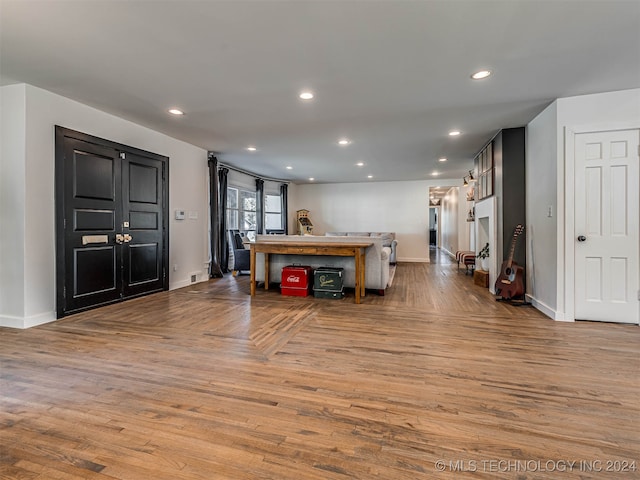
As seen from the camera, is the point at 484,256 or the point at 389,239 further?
the point at 389,239

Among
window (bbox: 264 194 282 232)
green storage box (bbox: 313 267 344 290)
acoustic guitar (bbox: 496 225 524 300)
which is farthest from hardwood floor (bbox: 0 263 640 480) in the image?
window (bbox: 264 194 282 232)

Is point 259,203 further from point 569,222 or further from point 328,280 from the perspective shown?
point 569,222

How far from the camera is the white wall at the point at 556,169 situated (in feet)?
11.0

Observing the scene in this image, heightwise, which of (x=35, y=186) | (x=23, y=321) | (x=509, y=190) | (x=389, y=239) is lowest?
(x=23, y=321)

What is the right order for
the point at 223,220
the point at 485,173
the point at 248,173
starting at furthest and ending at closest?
the point at 248,173 → the point at 223,220 → the point at 485,173

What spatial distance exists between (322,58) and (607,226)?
353cm

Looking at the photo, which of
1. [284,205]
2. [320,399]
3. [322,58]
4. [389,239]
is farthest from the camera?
[284,205]

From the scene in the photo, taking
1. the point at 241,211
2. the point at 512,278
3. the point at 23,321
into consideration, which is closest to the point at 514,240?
the point at 512,278

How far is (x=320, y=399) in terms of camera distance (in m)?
1.88

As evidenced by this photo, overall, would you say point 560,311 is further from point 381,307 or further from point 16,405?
point 16,405

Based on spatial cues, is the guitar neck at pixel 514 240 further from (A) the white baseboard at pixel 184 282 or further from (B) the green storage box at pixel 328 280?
(A) the white baseboard at pixel 184 282

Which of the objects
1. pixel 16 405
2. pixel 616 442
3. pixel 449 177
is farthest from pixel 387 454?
pixel 449 177

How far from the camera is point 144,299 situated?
4.57 m

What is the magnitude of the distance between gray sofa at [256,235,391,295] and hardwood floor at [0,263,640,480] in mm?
1438
